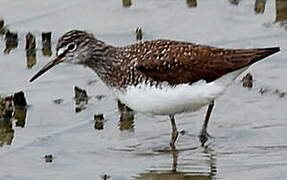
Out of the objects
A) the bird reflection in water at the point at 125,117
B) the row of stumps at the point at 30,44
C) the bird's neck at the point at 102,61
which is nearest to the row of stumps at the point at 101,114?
the bird reflection in water at the point at 125,117

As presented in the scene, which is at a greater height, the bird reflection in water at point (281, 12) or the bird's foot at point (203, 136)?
the bird reflection in water at point (281, 12)

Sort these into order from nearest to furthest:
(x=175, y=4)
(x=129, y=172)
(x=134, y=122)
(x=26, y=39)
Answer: (x=129, y=172)
(x=134, y=122)
(x=26, y=39)
(x=175, y=4)

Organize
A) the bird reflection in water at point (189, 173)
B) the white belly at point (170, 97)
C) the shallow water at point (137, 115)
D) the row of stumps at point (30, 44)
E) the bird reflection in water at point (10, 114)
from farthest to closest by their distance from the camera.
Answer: the row of stumps at point (30, 44), the bird reflection in water at point (10, 114), the white belly at point (170, 97), the shallow water at point (137, 115), the bird reflection in water at point (189, 173)

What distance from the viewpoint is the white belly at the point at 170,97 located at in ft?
32.9

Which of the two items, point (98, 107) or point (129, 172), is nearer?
point (129, 172)

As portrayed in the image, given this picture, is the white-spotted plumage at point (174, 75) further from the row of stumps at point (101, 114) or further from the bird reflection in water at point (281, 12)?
the bird reflection in water at point (281, 12)

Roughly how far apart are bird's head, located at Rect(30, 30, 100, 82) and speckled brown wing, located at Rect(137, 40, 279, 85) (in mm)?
656

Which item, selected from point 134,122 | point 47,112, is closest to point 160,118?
point 134,122

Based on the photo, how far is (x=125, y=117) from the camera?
10.9 m

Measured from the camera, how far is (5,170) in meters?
9.73

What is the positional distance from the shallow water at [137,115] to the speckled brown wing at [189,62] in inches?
22.9

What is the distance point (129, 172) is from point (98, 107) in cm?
165

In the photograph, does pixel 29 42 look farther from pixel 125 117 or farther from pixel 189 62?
pixel 189 62

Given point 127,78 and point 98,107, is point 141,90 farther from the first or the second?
point 98,107
